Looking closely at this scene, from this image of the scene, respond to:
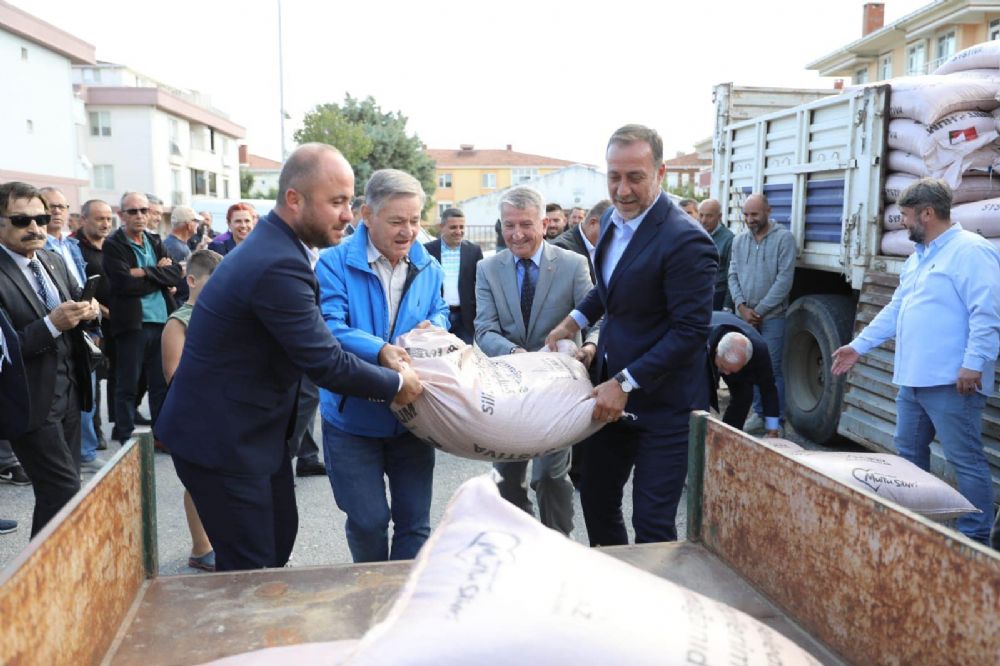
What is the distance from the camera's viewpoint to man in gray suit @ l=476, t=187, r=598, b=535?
385cm

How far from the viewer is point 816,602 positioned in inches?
71.7

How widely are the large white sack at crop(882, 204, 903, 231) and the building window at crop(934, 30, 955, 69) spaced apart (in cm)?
2170

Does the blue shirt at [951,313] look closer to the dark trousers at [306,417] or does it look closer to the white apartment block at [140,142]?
the dark trousers at [306,417]

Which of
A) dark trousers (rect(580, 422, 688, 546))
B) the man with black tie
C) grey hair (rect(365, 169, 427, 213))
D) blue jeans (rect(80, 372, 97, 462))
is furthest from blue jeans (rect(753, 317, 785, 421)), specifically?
blue jeans (rect(80, 372, 97, 462))

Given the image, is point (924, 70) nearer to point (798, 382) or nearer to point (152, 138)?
point (798, 382)

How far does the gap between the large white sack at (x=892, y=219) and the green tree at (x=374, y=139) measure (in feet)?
104

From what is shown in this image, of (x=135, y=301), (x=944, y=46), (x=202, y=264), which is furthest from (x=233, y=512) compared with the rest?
(x=944, y=46)

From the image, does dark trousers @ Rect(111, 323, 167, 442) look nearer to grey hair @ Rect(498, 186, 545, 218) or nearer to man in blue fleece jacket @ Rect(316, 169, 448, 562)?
grey hair @ Rect(498, 186, 545, 218)

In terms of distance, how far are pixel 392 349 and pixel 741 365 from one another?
1970 millimetres

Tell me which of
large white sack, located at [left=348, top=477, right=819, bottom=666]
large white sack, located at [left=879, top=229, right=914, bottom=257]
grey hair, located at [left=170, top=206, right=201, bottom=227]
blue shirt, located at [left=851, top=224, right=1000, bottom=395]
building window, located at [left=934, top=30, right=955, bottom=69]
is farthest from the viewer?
building window, located at [left=934, top=30, right=955, bottom=69]

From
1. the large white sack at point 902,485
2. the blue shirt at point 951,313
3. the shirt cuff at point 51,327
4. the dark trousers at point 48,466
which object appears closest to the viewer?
the large white sack at point 902,485

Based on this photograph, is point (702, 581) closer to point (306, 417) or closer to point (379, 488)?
point (379, 488)

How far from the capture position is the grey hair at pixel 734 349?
13.0 ft

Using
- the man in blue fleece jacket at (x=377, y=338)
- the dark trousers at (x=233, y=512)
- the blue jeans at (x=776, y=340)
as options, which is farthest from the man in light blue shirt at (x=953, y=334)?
the dark trousers at (x=233, y=512)
